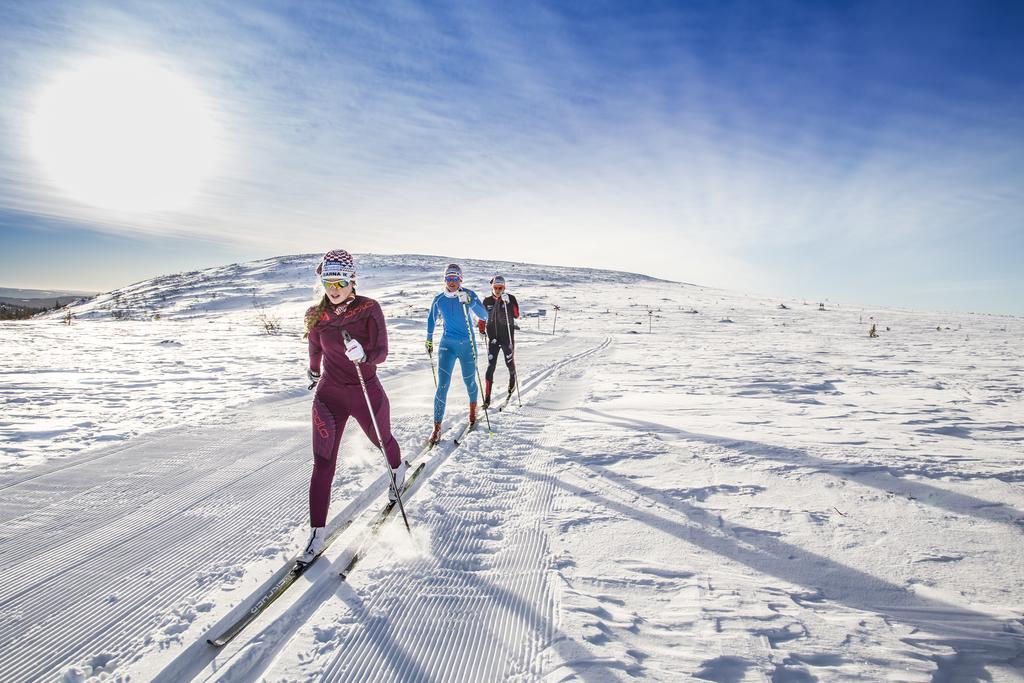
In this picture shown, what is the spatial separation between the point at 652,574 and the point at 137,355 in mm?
14978

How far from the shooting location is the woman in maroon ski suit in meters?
3.53

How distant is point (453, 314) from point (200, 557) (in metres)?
3.85

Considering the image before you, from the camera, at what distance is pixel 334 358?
12.0 ft

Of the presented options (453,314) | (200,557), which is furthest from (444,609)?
(453,314)

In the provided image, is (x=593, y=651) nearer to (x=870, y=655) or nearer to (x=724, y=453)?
(x=870, y=655)

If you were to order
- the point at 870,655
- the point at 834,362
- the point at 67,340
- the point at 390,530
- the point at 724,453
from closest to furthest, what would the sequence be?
the point at 870,655, the point at 390,530, the point at 724,453, the point at 834,362, the point at 67,340

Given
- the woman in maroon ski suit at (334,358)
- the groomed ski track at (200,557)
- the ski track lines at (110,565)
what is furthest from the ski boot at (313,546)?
the ski track lines at (110,565)

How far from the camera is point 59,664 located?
2438 mm

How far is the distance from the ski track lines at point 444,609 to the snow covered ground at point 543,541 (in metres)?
0.02

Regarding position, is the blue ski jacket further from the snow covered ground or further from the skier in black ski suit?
the snow covered ground

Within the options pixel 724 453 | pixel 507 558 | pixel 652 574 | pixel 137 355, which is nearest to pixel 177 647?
pixel 507 558

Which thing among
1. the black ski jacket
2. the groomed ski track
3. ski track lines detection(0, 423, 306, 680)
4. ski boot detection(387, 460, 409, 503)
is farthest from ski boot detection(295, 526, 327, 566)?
the black ski jacket

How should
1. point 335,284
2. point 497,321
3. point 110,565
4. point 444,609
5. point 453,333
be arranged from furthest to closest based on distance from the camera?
1. point 497,321
2. point 453,333
3. point 335,284
4. point 110,565
5. point 444,609

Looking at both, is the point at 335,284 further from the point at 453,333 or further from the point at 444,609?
the point at 453,333
